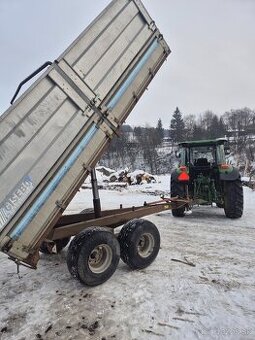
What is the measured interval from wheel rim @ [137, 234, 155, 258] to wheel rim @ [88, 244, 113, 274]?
76 cm

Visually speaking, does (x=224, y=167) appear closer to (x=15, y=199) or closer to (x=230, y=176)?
(x=230, y=176)

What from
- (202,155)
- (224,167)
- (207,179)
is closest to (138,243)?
(224,167)

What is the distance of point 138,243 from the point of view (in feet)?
16.3

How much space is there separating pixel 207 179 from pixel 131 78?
5188 mm

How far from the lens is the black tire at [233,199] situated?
8492 millimetres

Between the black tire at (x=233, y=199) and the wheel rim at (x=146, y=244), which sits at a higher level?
the black tire at (x=233, y=199)

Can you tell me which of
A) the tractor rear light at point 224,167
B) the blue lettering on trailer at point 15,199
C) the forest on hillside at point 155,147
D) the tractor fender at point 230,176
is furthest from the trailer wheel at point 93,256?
the forest on hillside at point 155,147

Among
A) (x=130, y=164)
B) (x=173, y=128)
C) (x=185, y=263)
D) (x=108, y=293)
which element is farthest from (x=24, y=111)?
(x=173, y=128)

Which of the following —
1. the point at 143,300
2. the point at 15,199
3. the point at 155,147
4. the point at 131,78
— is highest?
the point at 155,147

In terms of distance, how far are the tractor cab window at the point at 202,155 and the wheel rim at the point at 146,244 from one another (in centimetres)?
513

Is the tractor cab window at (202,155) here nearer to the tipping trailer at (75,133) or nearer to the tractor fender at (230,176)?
the tractor fender at (230,176)

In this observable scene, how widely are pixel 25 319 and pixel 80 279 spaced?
2.69 ft

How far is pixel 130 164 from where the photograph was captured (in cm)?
6131

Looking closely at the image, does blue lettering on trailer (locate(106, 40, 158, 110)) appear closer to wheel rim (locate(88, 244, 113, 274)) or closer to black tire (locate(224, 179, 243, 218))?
wheel rim (locate(88, 244, 113, 274))
